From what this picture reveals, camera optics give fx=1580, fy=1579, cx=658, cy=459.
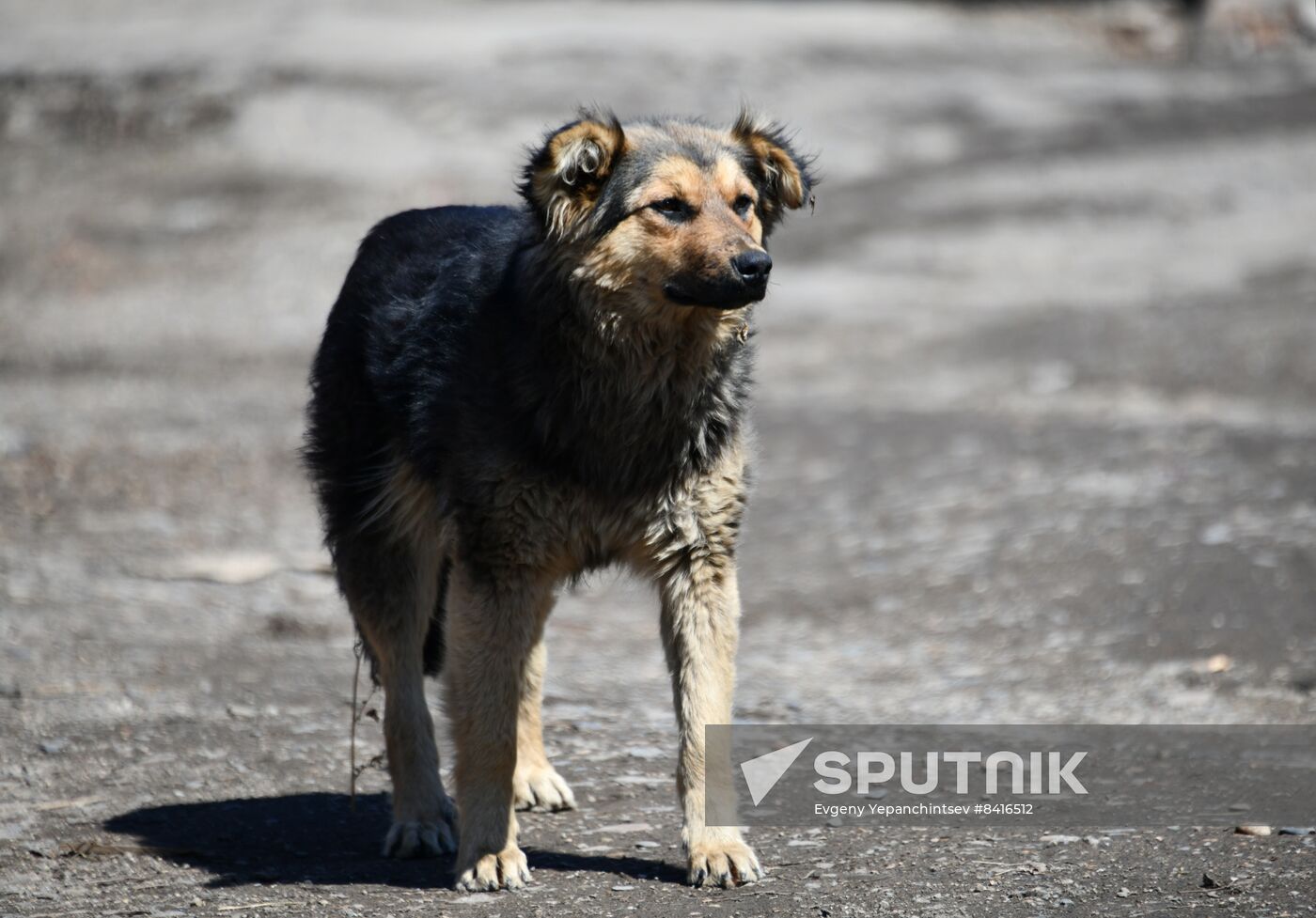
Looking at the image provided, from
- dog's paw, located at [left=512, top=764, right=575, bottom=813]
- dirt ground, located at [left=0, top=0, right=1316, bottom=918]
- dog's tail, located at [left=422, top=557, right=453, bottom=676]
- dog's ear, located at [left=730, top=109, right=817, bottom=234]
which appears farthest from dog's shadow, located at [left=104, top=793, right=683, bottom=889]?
dog's ear, located at [left=730, top=109, right=817, bottom=234]

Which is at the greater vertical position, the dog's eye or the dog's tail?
the dog's eye

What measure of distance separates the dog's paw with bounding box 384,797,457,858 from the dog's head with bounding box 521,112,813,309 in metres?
2.02

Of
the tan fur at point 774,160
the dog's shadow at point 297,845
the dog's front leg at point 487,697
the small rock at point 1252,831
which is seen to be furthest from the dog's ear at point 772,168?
the small rock at point 1252,831

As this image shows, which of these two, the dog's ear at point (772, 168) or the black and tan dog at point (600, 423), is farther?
the dog's ear at point (772, 168)

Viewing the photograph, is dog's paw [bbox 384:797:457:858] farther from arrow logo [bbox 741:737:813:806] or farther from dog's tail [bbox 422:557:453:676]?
arrow logo [bbox 741:737:813:806]

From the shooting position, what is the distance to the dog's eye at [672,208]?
5.16 m

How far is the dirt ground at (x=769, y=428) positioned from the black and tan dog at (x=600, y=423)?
59 cm

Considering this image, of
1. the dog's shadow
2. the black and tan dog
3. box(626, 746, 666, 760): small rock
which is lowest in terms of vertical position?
the dog's shadow

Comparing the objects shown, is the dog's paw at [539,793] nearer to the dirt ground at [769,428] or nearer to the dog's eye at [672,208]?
the dirt ground at [769,428]

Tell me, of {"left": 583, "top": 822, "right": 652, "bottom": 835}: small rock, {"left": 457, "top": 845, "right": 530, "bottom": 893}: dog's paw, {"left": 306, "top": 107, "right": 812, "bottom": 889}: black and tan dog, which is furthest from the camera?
{"left": 583, "top": 822, "right": 652, "bottom": 835}: small rock

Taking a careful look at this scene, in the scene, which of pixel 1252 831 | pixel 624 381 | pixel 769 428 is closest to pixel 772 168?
pixel 624 381

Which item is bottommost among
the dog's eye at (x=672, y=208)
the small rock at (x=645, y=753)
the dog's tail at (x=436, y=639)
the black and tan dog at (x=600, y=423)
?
the small rock at (x=645, y=753)

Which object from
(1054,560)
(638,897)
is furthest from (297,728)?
(1054,560)

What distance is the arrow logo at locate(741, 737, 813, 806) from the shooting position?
6.27m
